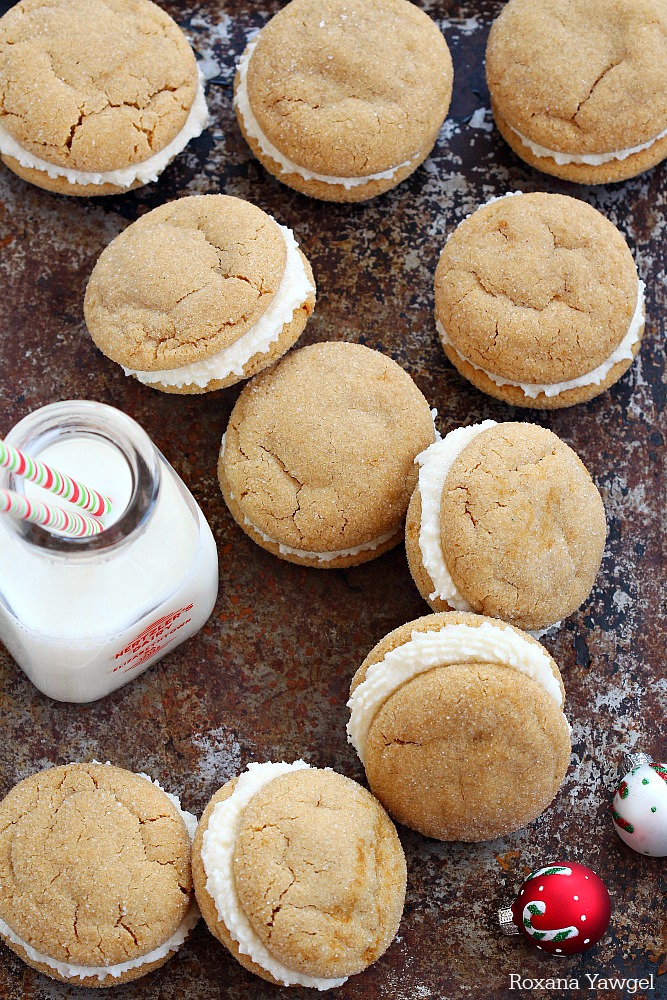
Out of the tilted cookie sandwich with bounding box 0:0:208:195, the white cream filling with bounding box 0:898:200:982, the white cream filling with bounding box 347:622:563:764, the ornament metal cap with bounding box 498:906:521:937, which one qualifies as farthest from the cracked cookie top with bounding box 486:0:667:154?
the white cream filling with bounding box 0:898:200:982

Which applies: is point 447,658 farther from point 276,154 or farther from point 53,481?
point 276,154

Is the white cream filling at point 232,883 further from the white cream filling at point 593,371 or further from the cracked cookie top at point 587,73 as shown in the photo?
the cracked cookie top at point 587,73

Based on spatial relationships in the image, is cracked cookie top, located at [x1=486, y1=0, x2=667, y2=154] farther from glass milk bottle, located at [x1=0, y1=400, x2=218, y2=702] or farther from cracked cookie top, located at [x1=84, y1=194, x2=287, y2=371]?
glass milk bottle, located at [x1=0, y1=400, x2=218, y2=702]

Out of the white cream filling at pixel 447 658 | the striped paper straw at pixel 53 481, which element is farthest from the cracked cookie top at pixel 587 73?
the striped paper straw at pixel 53 481

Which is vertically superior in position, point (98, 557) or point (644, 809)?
point (98, 557)

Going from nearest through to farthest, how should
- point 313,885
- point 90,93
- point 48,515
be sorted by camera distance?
point 48,515 → point 313,885 → point 90,93

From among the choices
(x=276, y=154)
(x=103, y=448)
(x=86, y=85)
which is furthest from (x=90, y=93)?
(x=103, y=448)

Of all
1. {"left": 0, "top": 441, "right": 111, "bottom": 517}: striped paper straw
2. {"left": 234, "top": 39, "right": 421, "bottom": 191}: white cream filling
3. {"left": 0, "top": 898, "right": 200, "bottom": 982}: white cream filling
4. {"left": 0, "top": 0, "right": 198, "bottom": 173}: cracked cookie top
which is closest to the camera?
{"left": 0, "top": 441, "right": 111, "bottom": 517}: striped paper straw

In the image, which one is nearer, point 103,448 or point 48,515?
point 48,515

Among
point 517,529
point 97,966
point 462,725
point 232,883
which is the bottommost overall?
point 97,966
